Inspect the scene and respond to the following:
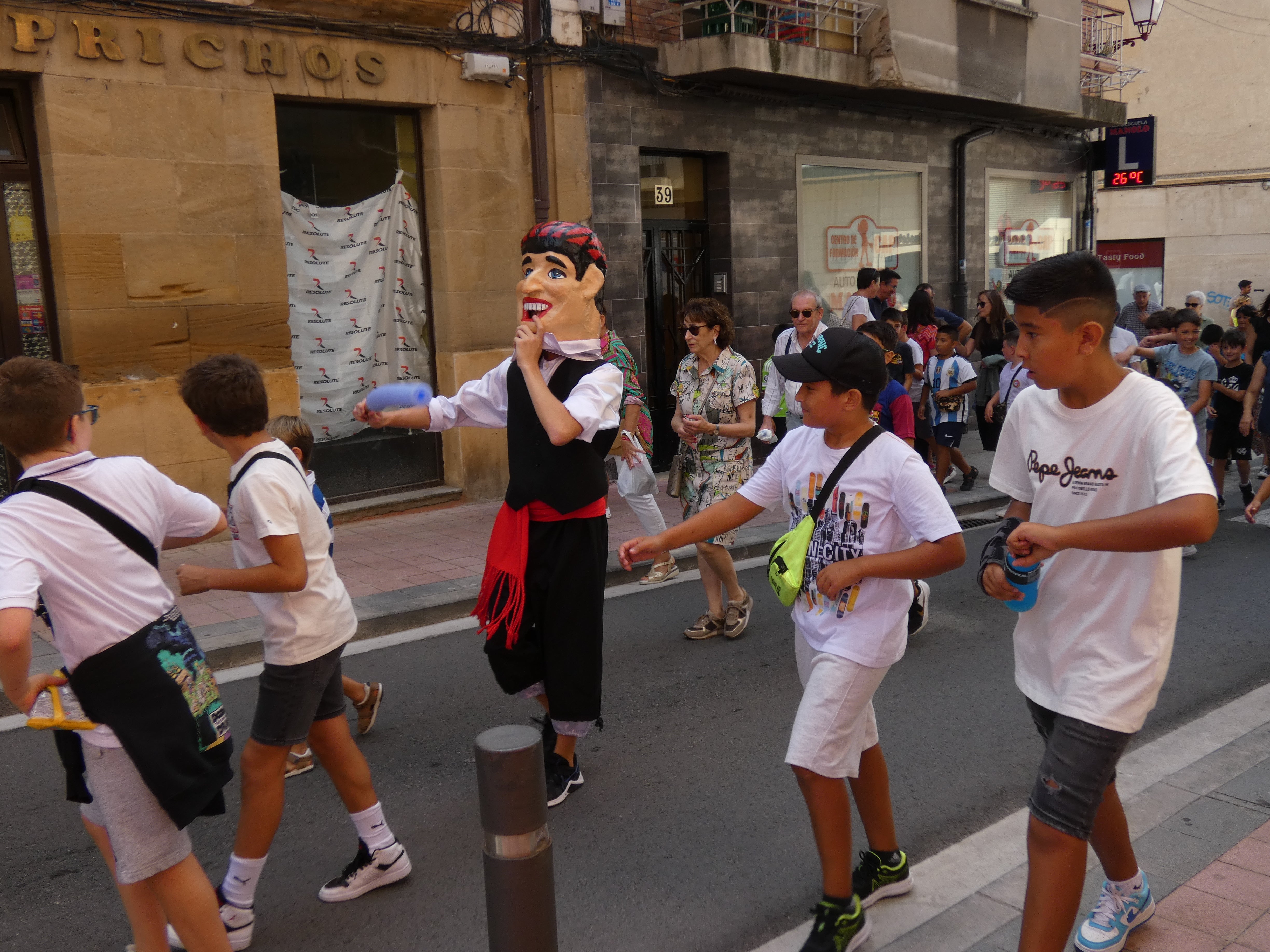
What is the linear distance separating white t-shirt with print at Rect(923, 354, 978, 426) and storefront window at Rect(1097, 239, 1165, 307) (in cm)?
1967

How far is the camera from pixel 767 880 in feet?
12.1

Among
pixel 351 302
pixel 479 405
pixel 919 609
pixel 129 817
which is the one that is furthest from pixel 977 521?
pixel 129 817

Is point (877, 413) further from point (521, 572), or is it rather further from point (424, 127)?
point (424, 127)

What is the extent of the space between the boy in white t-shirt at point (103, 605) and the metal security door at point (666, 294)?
9.42 m

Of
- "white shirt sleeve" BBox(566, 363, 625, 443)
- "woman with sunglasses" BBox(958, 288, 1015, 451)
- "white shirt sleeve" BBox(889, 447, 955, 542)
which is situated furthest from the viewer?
"woman with sunglasses" BBox(958, 288, 1015, 451)

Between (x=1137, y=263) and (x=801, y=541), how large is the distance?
95.8 ft

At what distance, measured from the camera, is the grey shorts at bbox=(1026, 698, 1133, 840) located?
8.72 ft

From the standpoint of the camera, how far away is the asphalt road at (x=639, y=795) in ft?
11.4

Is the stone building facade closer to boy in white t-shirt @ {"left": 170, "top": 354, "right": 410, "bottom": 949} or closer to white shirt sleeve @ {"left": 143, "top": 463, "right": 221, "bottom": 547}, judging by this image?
boy in white t-shirt @ {"left": 170, "top": 354, "right": 410, "bottom": 949}

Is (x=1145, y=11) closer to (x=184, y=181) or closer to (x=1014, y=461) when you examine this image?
(x=184, y=181)

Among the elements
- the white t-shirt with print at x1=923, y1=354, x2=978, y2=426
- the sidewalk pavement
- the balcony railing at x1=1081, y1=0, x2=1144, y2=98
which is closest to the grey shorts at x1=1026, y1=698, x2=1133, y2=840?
the sidewalk pavement

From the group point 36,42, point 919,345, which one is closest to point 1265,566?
point 919,345

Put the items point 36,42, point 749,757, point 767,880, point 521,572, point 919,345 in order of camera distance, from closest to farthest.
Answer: point 767,880 → point 521,572 → point 749,757 → point 36,42 → point 919,345

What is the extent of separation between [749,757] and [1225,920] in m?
1.88
